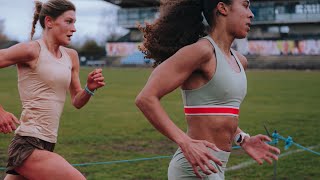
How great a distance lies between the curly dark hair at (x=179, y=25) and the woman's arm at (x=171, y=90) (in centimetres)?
26

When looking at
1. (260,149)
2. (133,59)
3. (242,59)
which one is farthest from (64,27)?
(133,59)

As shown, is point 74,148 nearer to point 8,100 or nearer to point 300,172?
point 300,172

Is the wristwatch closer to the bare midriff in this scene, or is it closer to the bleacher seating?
the bare midriff

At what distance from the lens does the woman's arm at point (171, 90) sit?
2.78m

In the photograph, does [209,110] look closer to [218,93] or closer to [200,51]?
[218,93]

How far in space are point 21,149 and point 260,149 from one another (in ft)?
6.17

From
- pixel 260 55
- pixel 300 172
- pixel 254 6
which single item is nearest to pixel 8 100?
pixel 300 172

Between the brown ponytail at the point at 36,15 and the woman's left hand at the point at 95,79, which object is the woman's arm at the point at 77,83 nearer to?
the woman's left hand at the point at 95,79

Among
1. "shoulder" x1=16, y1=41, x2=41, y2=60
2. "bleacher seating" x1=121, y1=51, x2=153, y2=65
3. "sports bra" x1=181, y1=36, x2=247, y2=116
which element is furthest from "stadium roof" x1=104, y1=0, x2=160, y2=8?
"sports bra" x1=181, y1=36, x2=247, y2=116

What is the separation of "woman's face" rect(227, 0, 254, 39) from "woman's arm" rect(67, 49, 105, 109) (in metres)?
1.55

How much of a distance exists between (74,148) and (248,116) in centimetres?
742

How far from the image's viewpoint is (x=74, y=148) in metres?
10.1

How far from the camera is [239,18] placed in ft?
10.8

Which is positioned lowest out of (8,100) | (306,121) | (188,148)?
(8,100)
